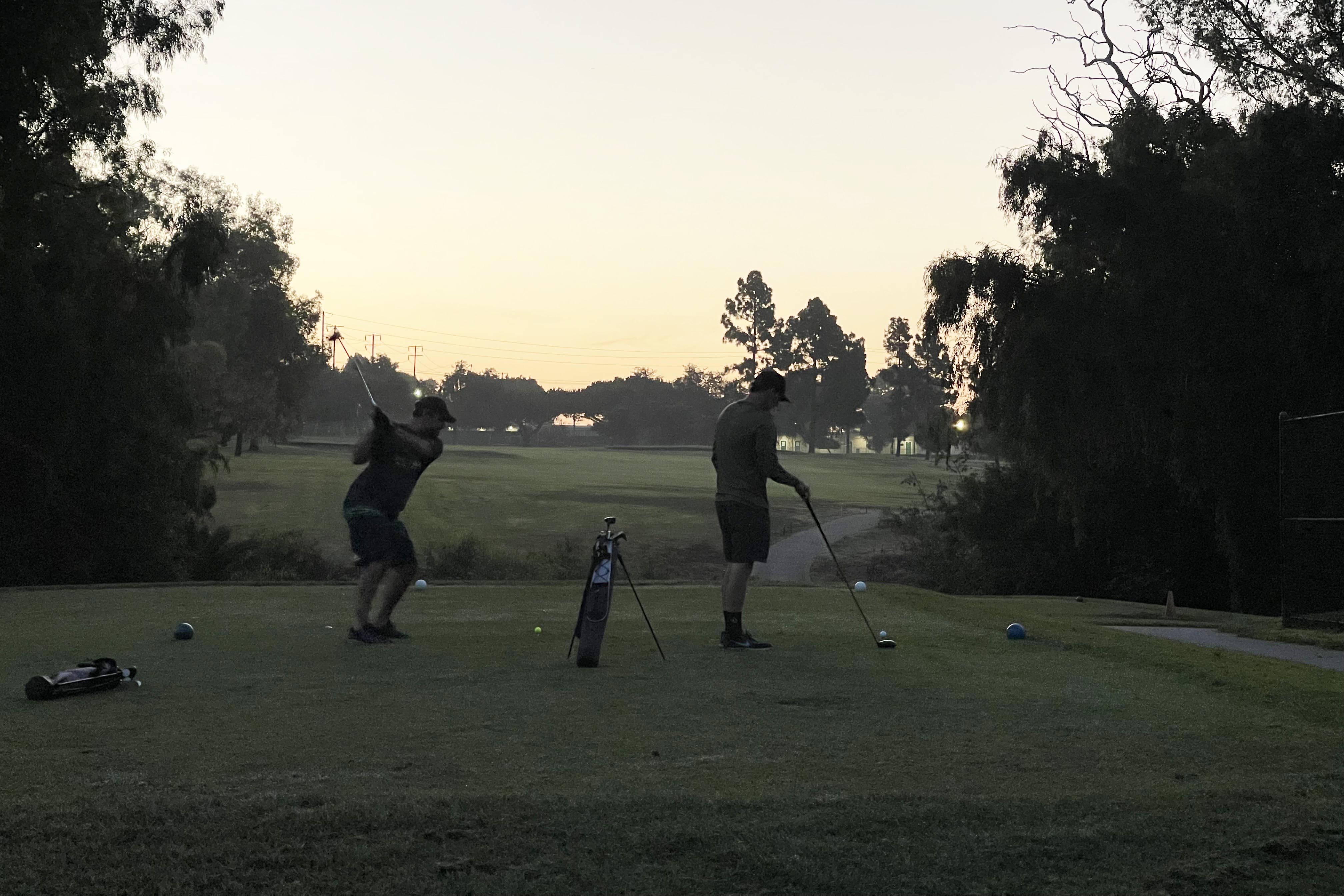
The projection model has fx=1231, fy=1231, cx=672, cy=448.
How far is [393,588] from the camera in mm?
9633

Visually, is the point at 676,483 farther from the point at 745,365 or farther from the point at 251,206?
the point at 745,365

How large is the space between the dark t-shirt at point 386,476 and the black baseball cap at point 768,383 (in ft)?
8.34

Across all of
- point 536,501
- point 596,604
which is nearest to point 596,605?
point 596,604

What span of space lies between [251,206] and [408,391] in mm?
72959

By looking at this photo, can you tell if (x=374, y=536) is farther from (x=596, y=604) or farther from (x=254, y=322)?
(x=254, y=322)

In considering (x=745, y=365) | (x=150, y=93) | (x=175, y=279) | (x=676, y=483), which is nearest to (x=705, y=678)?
(x=150, y=93)

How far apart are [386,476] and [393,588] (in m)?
0.88

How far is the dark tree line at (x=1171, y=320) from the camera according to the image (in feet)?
69.0

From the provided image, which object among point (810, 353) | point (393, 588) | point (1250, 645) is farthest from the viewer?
point (810, 353)

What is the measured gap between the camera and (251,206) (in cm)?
6631

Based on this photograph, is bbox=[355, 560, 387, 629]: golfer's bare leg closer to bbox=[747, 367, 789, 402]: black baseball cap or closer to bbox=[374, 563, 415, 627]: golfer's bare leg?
bbox=[374, 563, 415, 627]: golfer's bare leg

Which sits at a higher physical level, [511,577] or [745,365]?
[745,365]

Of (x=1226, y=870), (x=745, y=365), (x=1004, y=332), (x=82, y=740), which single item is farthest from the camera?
(x=745, y=365)

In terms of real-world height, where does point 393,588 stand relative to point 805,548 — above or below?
above
